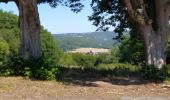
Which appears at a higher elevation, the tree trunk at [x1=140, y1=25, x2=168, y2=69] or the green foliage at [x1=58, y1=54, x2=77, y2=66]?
the tree trunk at [x1=140, y1=25, x2=168, y2=69]

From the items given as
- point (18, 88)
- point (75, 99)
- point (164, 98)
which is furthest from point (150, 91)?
point (18, 88)

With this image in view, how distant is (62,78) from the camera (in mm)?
16375

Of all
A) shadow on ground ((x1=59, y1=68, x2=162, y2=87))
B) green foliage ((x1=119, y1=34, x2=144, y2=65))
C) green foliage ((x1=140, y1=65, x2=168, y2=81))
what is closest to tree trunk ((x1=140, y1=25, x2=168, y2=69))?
green foliage ((x1=140, y1=65, x2=168, y2=81))

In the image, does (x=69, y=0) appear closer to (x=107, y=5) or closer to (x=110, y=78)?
(x=107, y=5)

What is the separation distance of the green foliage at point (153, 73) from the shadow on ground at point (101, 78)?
0.77ft

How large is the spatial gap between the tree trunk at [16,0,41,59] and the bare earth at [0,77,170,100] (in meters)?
1.80

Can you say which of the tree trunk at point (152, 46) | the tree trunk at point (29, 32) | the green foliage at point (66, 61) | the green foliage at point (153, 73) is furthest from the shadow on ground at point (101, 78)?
the green foliage at point (66, 61)

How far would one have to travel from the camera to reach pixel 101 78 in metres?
16.9

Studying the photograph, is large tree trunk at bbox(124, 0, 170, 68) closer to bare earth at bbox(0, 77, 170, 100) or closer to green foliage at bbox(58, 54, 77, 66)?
bare earth at bbox(0, 77, 170, 100)

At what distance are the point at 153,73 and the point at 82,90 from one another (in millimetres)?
3751

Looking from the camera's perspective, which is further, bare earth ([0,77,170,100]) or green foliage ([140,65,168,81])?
green foliage ([140,65,168,81])

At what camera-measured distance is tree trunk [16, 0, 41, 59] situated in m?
16.8

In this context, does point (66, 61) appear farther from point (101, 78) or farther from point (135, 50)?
point (101, 78)

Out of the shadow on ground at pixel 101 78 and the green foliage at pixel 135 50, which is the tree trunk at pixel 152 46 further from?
the green foliage at pixel 135 50
